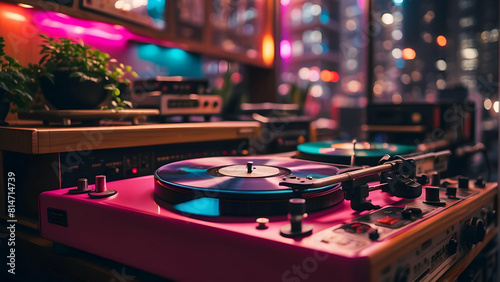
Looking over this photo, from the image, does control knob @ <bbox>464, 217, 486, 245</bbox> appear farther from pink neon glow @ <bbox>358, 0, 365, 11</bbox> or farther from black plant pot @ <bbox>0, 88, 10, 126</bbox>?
pink neon glow @ <bbox>358, 0, 365, 11</bbox>

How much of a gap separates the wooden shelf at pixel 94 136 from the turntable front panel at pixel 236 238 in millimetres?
176

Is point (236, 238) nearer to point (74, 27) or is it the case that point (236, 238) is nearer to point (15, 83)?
point (15, 83)

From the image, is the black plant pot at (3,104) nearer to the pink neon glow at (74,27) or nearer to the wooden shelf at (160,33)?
the wooden shelf at (160,33)

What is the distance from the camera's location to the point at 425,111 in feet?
6.70

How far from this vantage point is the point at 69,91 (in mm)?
1149

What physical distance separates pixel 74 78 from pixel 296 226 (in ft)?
3.11

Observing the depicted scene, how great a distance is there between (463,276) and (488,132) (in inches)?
243

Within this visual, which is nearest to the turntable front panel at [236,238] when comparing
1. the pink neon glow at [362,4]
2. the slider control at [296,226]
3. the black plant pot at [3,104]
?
the slider control at [296,226]

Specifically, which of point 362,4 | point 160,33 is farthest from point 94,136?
point 362,4

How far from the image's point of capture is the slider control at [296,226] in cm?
48

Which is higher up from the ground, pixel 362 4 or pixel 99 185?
pixel 362 4

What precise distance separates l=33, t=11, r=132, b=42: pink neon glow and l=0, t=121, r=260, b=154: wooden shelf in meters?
0.60

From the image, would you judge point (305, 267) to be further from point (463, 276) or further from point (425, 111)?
point (425, 111)

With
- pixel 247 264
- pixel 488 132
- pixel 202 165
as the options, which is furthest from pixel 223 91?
pixel 488 132
